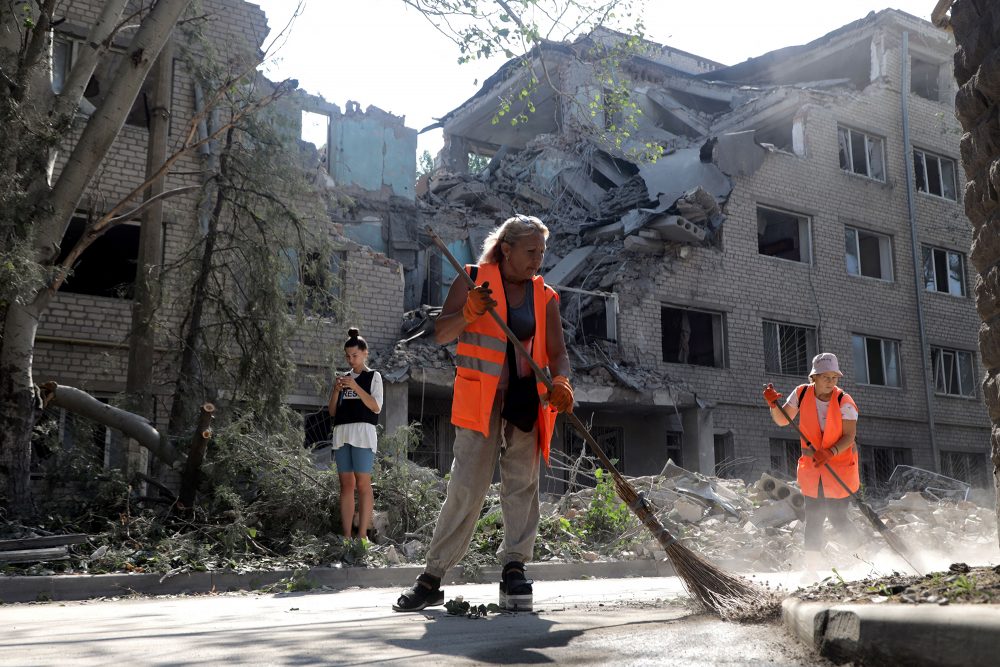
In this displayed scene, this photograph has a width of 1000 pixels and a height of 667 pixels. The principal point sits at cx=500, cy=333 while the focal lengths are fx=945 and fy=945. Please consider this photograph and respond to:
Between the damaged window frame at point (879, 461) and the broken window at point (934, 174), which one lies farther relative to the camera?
the broken window at point (934, 174)

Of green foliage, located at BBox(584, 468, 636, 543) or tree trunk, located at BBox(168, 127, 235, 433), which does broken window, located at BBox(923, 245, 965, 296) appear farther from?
tree trunk, located at BBox(168, 127, 235, 433)

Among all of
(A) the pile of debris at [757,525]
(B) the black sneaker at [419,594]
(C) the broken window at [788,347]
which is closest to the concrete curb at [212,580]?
(A) the pile of debris at [757,525]

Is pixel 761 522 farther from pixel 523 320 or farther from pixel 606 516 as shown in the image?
pixel 523 320

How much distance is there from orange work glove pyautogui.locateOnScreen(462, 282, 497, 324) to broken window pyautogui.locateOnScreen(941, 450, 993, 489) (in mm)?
23231

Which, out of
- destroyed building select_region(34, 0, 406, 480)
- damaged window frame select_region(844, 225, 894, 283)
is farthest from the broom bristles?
damaged window frame select_region(844, 225, 894, 283)

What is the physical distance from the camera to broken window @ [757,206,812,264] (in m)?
23.7

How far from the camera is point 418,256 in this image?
67.4 feet

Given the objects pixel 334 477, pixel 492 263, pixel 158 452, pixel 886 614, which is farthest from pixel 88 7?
pixel 886 614

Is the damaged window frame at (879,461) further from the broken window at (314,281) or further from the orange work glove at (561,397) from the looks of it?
the orange work glove at (561,397)

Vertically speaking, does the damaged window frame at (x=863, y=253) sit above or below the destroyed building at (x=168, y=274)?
above

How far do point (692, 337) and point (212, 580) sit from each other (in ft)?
57.0

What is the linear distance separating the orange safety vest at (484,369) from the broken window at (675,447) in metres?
16.2

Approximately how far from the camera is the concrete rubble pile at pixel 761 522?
9.09 metres

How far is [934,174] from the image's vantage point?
86.9 feet
